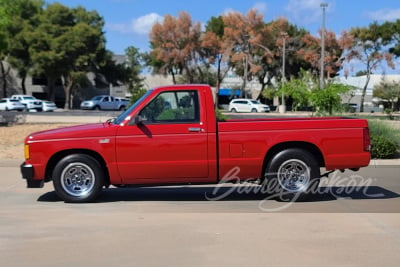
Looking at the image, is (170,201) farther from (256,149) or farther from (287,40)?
(287,40)

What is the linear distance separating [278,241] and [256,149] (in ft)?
8.34

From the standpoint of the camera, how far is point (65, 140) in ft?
28.2

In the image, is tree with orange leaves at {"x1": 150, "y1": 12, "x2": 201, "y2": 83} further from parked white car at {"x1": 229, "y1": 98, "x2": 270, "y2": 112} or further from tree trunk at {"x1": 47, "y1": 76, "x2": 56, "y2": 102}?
tree trunk at {"x1": 47, "y1": 76, "x2": 56, "y2": 102}

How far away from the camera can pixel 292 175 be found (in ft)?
29.2

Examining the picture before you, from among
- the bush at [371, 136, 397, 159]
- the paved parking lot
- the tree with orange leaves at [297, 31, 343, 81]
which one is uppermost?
the tree with orange leaves at [297, 31, 343, 81]

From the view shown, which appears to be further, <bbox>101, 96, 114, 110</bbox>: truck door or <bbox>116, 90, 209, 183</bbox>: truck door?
<bbox>101, 96, 114, 110</bbox>: truck door

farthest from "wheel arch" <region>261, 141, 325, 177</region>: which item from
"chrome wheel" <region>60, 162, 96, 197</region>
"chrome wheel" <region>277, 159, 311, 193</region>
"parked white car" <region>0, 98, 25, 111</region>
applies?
"parked white car" <region>0, 98, 25, 111</region>

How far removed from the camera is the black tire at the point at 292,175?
874cm

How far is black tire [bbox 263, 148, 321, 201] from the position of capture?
8.74 m

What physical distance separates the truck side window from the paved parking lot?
139cm

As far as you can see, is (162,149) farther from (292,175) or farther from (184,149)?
(292,175)

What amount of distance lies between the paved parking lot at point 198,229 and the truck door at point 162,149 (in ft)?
1.79

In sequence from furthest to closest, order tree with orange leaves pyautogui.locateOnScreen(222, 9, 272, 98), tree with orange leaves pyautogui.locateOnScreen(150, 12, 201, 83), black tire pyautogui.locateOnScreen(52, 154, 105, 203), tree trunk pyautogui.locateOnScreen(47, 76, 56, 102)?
tree trunk pyautogui.locateOnScreen(47, 76, 56, 102), tree with orange leaves pyautogui.locateOnScreen(150, 12, 201, 83), tree with orange leaves pyautogui.locateOnScreen(222, 9, 272, 98), black tire pyautogui.locateOnScreen(52, 154, 105, 203)

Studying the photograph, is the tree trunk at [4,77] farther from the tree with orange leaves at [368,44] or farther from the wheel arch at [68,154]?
the wheel arch at [68,154]
